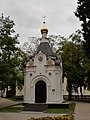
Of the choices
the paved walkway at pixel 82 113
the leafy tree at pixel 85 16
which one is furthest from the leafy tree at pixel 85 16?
the paved walkway at pixel 82 113

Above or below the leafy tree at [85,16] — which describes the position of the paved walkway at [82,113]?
below

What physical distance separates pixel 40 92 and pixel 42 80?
157cm

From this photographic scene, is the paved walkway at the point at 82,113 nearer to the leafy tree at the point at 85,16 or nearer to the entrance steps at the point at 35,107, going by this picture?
the entrance steps at the point at 35,107

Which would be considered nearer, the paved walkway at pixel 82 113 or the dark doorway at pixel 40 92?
the paved walkway at pixel 82 113

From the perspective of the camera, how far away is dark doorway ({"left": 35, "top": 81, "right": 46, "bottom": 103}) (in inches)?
1244

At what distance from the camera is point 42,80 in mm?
31703

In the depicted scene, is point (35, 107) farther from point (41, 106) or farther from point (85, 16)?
point (85, 16)

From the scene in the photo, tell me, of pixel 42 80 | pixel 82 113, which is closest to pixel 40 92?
pixel 42 80

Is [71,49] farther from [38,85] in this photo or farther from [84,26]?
[84,26]

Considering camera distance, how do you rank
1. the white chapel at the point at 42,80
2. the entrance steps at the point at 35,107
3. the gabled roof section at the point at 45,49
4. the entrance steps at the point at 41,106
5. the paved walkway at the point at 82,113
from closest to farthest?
1. the paved walkway at the point at 82,113
2. the entrance steps at the point at 35,107
3. the entrance steps at the point at 41,106
4. the white chapel at the point at 42,80
5. the gabled roof section at the point at 45,49

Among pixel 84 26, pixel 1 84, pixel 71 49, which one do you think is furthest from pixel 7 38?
pixel 71 49

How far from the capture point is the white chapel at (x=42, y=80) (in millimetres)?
31266

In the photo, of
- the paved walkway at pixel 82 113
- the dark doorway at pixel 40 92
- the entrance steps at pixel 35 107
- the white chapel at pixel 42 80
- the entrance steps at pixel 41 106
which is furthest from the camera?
the dark doorway at pixel 40 92

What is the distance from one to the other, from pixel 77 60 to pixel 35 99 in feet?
51.9
